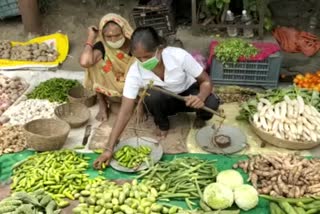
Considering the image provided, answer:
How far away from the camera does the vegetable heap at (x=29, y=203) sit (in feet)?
11.6

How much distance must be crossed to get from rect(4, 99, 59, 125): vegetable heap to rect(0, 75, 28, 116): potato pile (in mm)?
157

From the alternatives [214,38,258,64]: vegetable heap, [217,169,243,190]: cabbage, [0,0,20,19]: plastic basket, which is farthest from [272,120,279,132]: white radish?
[0,0,20,19]: plastic basket

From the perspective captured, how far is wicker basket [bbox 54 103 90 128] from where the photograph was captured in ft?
16.8

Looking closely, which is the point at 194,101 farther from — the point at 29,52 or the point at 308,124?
the point at 29,52

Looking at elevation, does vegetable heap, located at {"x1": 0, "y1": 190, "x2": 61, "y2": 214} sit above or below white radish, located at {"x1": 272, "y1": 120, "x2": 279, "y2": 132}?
below

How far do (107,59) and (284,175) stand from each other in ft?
7.48

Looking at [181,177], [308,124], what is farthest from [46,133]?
[308,124]

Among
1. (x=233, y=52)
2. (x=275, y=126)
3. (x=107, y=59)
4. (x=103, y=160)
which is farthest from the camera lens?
(x=233, y=52)

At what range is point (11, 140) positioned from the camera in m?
4.76

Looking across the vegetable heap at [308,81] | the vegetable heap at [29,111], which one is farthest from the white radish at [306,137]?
the vegetable heap at [29,111]

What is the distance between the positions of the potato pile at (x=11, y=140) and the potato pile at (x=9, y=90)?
2.22ft

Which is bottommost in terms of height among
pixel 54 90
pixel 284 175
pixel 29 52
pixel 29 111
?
pixel 284 175

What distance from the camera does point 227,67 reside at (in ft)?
19.3

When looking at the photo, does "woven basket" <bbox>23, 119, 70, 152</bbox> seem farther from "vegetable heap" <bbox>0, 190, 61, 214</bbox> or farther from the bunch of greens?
the bunch of greens
